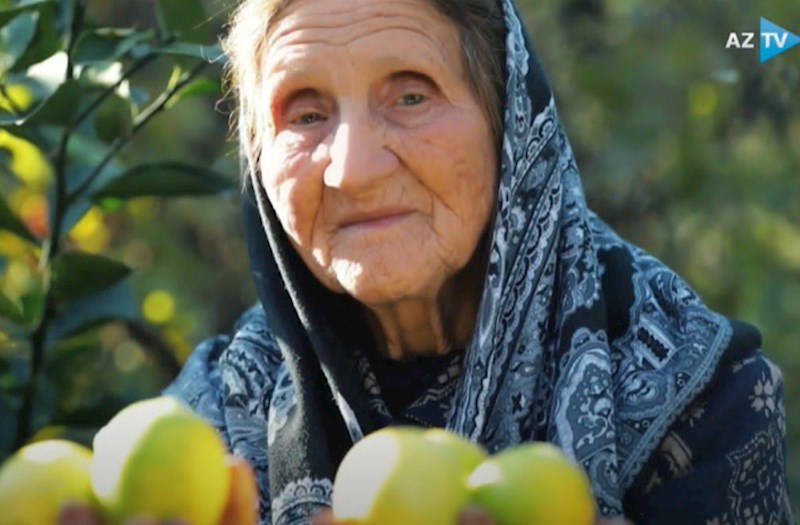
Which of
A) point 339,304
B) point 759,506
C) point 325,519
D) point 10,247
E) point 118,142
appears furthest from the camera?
point 10,247

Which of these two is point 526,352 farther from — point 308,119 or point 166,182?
point 166,182

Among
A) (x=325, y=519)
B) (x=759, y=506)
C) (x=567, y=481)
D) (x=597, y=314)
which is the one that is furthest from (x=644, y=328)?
(x=325, y=519)

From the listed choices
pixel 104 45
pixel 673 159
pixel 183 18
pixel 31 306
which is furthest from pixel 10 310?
pixel 673 159

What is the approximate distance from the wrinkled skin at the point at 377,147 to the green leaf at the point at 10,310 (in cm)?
67

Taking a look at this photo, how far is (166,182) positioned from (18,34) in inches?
14.0

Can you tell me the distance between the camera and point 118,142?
293 centimetres

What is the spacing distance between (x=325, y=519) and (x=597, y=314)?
2.88 feet

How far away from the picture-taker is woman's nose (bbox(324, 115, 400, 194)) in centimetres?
233

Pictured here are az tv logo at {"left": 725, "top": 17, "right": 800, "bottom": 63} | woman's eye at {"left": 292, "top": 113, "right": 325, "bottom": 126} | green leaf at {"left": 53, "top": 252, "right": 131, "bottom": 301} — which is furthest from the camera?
az tv logo at {"left": 725, "top": 17, "right": 800, "bottom": 63}

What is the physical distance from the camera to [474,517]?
5.31 feet

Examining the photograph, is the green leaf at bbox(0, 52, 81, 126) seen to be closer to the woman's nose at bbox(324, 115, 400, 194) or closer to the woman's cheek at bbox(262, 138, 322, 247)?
the woman's cheek at bbox(262, 138, 322, 247)

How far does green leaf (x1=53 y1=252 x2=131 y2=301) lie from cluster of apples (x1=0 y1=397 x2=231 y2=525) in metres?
1.24

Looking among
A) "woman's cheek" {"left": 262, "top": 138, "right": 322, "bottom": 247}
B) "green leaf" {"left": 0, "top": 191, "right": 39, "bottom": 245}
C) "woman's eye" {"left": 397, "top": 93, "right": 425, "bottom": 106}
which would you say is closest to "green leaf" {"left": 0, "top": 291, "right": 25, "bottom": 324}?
"green leaf" {"left": 0, "top": 191, "right": 39, "bottom": 245}

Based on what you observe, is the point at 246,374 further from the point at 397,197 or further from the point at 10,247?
the point at 10,247
